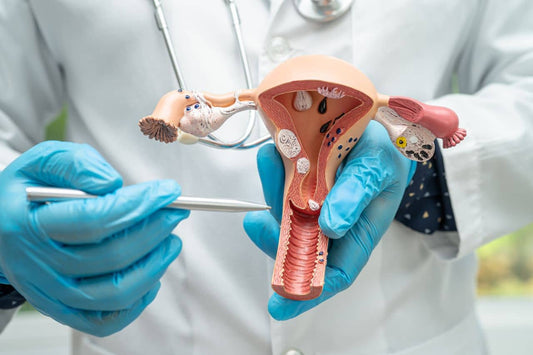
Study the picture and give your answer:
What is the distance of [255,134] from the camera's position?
75cm

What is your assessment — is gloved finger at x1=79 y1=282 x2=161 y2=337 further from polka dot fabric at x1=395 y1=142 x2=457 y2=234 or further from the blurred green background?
the blurred green background

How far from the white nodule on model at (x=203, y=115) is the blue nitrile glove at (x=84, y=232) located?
0.07 metres

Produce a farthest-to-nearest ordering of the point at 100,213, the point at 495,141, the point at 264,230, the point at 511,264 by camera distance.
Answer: the point at 511,264
the point at 495,141
the point at 264,230
the point at 100,213

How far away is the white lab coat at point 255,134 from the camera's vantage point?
0.74m

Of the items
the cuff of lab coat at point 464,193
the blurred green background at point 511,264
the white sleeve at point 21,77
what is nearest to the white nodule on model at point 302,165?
the cuff of lab coat at point 464,193

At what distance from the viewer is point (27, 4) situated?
2.54 feet

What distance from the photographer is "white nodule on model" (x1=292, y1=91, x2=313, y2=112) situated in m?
0.57

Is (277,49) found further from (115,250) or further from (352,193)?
(115,250)

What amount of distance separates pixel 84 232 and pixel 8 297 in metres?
0.29

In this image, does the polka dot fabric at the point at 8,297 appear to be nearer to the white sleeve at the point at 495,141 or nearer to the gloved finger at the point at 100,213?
the gloved finger at the point at 100,213

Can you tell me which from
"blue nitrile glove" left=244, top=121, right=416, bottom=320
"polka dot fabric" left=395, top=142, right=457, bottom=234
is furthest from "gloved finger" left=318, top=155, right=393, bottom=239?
"polka dot fabric" left=395, top=142, right=457, bottom=234

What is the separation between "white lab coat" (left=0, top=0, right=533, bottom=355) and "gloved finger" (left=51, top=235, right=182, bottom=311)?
7.1 inches

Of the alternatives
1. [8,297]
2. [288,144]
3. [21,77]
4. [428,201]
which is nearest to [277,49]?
[288,144]

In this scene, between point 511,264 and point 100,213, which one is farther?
point 511,264
